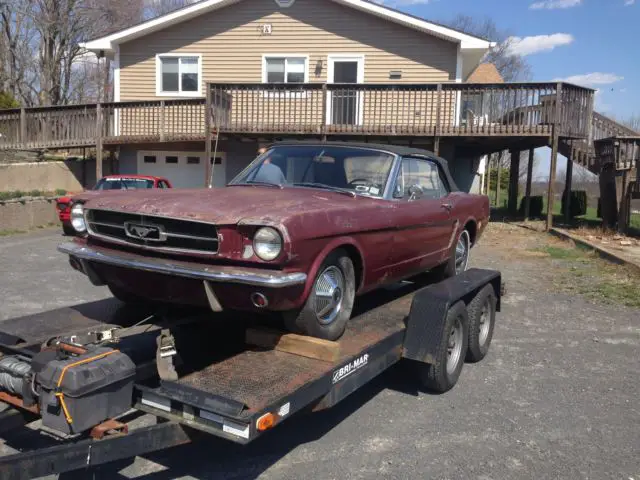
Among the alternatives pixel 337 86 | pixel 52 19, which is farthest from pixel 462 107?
pixel 52 19

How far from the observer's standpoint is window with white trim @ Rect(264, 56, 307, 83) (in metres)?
18.7

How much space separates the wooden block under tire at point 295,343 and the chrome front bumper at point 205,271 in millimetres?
423

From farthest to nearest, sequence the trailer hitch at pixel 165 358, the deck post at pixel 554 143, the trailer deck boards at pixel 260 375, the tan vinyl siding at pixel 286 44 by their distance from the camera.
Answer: the tan vinyl siding at pixel 286 44, the deck post at pixel 554 143, the trailer hitch at pixel 165 358, the trailer deck boards at pixel 260 375

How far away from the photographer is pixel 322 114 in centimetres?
1534

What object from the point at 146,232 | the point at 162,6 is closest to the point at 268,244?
the point at 146,232

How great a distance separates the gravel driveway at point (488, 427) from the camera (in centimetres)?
358

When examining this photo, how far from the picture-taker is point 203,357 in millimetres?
3928

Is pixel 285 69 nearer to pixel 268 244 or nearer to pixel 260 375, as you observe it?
pixel 268 244

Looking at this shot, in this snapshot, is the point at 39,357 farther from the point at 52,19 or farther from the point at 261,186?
the point at 52,19

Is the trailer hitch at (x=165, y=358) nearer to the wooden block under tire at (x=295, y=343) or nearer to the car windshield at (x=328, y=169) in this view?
the wooden block under tire at (x=295, y=343)

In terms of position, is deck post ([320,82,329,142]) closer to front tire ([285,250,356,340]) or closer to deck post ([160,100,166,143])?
deck post ([160,100,166,143])

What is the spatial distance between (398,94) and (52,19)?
27289mm

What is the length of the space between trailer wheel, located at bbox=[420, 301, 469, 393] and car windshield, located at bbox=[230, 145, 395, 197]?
3.83 feet

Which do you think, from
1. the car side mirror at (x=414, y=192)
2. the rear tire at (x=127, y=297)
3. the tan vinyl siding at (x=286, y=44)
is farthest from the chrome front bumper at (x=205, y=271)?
the tan vinyl siding at (x=286, y=44)
